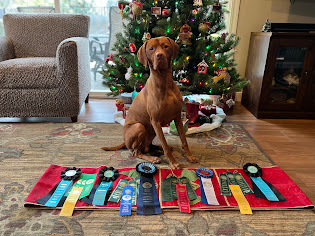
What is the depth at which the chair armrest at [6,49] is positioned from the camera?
2.37m

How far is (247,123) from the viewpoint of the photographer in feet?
7.68

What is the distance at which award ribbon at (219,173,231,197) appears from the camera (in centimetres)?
125

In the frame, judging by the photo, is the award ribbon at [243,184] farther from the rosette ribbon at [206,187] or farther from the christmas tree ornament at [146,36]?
the christmas tree ornament at [146,36]

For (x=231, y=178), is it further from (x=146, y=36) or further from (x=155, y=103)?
(x=146, y=36)

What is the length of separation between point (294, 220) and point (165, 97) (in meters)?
0.89

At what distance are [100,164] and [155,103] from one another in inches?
22.3

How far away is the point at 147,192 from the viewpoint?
1.26 metres

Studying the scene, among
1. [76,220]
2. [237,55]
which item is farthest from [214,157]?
[237,55]

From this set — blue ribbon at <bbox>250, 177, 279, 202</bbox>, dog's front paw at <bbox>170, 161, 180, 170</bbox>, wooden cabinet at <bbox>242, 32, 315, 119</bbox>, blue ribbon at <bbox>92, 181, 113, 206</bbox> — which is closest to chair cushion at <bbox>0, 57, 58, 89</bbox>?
blue ribbon at <bbox>92, 181, 113, 206</bbox>

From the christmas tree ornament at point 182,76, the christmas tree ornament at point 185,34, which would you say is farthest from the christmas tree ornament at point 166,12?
the christmas tree ornament at point 182,76

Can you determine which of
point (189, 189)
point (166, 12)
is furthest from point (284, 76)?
point (189, 189)

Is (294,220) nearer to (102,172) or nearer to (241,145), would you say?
(241,145)

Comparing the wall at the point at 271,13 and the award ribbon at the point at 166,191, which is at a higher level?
the wall at the point at 271,13

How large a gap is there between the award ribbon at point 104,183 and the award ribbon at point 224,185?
60 cm
